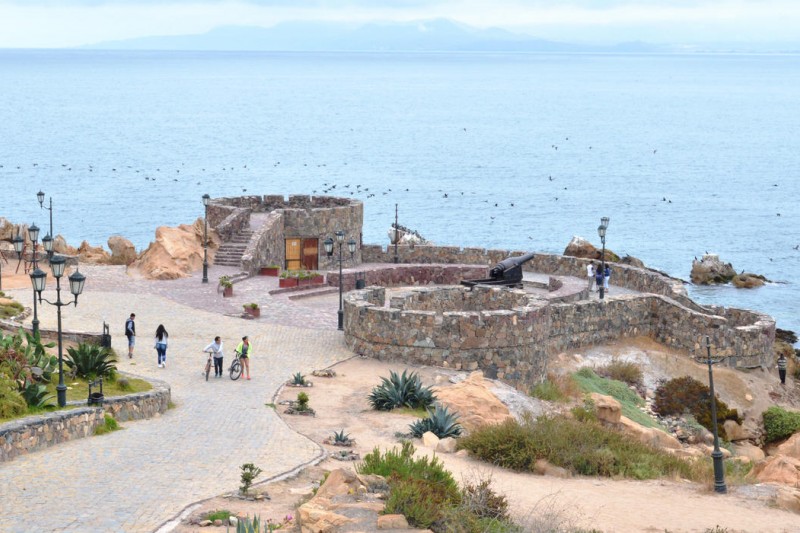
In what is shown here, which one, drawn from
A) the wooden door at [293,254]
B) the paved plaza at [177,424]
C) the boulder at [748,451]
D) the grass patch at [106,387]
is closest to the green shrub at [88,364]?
the grass patch at [106,387]

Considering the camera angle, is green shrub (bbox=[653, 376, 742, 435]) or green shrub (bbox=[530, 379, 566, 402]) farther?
green shrub (bbox=[653, 376, 742, 435])

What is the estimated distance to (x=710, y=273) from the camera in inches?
2734

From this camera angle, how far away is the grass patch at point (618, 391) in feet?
110

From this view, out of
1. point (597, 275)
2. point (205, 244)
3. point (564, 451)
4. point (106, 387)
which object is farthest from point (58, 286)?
point (597, 275)

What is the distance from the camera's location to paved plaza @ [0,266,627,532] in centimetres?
1795

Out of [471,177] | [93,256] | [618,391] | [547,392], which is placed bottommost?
[618,391]

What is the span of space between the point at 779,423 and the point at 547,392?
9055 millimetres

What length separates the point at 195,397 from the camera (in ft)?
89.9

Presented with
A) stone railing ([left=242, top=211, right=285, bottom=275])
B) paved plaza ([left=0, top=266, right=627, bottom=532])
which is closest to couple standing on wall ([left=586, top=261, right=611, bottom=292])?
paved plaza ([left=0, top=266, right=627, bottom=532])

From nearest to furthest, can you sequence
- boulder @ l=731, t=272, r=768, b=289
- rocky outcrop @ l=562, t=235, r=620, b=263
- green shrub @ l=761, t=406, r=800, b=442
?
green shrub @ l=761, t=406, r=800, b=442, rocky outcrop @ l=562, t=235, r=620, b=263, boulder @ l=731, t=272, r=768, b=289

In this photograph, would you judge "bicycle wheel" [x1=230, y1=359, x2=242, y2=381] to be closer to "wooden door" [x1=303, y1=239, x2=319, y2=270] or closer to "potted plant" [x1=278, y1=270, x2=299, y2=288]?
"potted plant" [x1=278, y1=270, x2=299, y2=288]

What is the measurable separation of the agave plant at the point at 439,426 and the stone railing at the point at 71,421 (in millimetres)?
5568

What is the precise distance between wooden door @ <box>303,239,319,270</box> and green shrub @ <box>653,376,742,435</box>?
17.7 meters

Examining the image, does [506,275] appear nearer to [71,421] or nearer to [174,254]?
[174,254]
